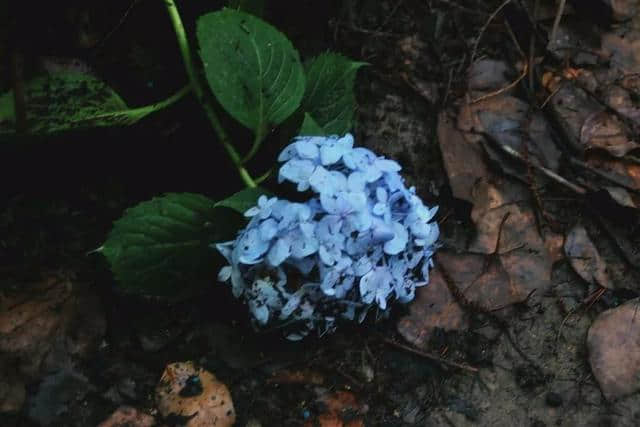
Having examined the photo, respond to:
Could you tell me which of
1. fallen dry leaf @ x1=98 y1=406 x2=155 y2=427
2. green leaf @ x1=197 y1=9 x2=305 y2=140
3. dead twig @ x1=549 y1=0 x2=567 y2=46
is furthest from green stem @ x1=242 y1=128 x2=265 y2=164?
dead twig @ x1=549 y1=0 x2=567 y2=46

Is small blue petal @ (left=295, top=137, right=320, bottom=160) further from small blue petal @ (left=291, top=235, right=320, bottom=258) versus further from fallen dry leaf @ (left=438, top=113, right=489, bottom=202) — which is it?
fallen dry leaf @ (left=438, top=113, right=489, bottom=202)

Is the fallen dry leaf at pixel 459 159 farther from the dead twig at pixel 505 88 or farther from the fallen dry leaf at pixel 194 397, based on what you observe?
the fallen dry leaf at pixel 194 397

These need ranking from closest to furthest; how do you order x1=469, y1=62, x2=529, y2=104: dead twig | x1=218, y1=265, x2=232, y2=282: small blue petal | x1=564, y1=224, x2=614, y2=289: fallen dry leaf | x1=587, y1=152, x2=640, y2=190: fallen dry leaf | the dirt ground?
x1=218, y1=265, x2=232, y2=282: small blue petal < the dirt ground < x1=564, y1=224, x2=614, y2=289: fallen dry leaf < x1=587, y1=152, x2=640, y2=190: fallen dry leaf < x1=469, y1=62, x2=529, y2=104: dead twig

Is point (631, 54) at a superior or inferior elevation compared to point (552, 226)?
superior

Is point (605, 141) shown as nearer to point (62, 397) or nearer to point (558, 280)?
point (558, 280)

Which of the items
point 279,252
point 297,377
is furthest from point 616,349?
point 279,252

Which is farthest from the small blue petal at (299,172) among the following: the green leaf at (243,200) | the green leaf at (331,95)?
the green leaf at (331,95)

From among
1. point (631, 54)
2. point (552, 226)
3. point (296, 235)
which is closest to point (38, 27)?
point (296, 235)
